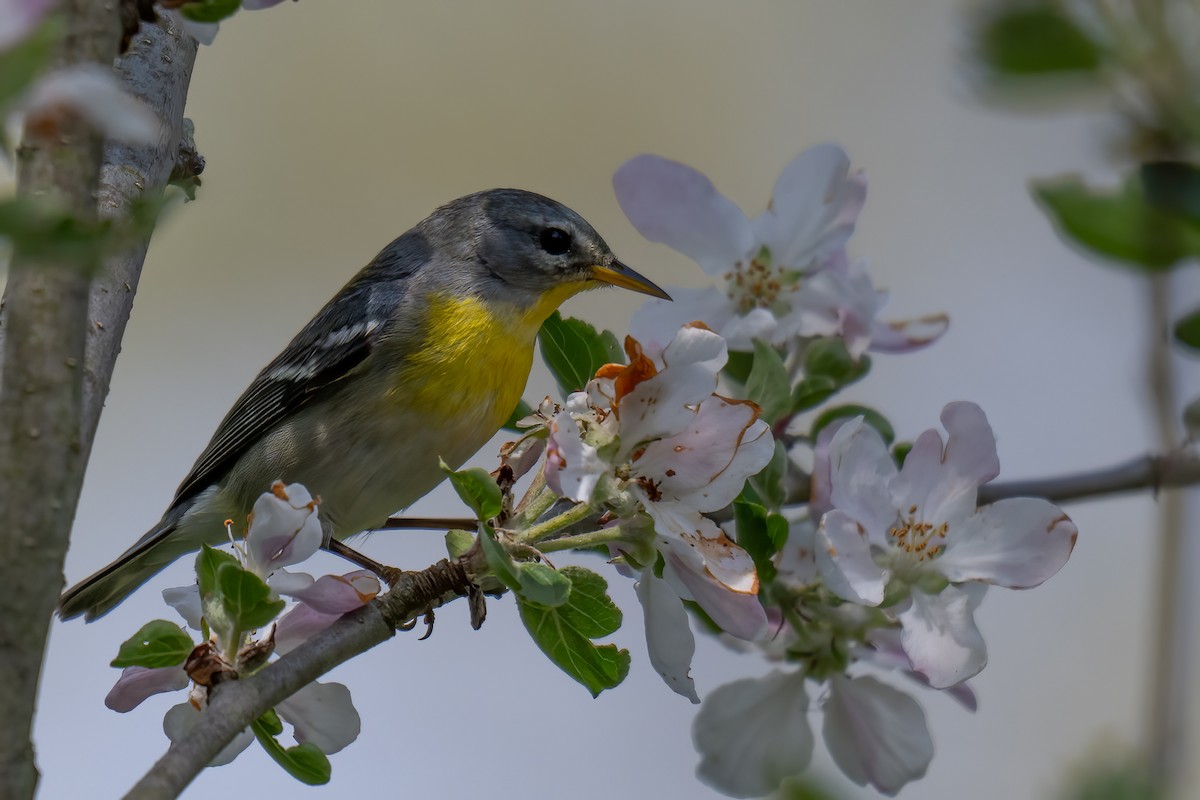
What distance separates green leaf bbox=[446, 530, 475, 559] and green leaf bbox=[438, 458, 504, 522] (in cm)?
10

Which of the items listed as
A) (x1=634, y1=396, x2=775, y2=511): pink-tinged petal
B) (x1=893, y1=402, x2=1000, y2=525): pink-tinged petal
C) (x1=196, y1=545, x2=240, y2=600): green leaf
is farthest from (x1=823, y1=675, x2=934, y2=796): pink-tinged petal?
(x1=196, y1=545, x2=240, y2=600): green leaf

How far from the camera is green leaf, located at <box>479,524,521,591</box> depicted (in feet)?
3.34

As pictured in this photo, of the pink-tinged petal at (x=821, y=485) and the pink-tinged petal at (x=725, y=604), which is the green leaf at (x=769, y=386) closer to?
the pink-tinged petal at (x=821, y=485)

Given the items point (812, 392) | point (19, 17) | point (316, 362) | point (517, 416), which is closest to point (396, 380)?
point (316, 362)

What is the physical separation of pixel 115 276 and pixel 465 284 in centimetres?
127

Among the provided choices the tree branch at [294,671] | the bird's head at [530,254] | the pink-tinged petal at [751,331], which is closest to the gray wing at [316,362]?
the bird's head at [530,254]

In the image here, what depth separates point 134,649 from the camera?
3.78ft

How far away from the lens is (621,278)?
268 centimetres

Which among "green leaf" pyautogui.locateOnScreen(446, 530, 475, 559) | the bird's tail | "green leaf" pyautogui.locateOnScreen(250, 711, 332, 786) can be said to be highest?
the bird's tail

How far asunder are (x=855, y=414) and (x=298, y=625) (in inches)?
28.6

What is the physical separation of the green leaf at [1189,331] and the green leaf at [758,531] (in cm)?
58

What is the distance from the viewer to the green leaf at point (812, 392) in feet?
5.02

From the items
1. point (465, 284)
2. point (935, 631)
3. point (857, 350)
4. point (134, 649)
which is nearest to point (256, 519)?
point (134, 649)

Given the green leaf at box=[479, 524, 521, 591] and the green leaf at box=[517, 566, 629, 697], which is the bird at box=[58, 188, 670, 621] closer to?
the green leaf at box=[517, 566, 629, 697]
